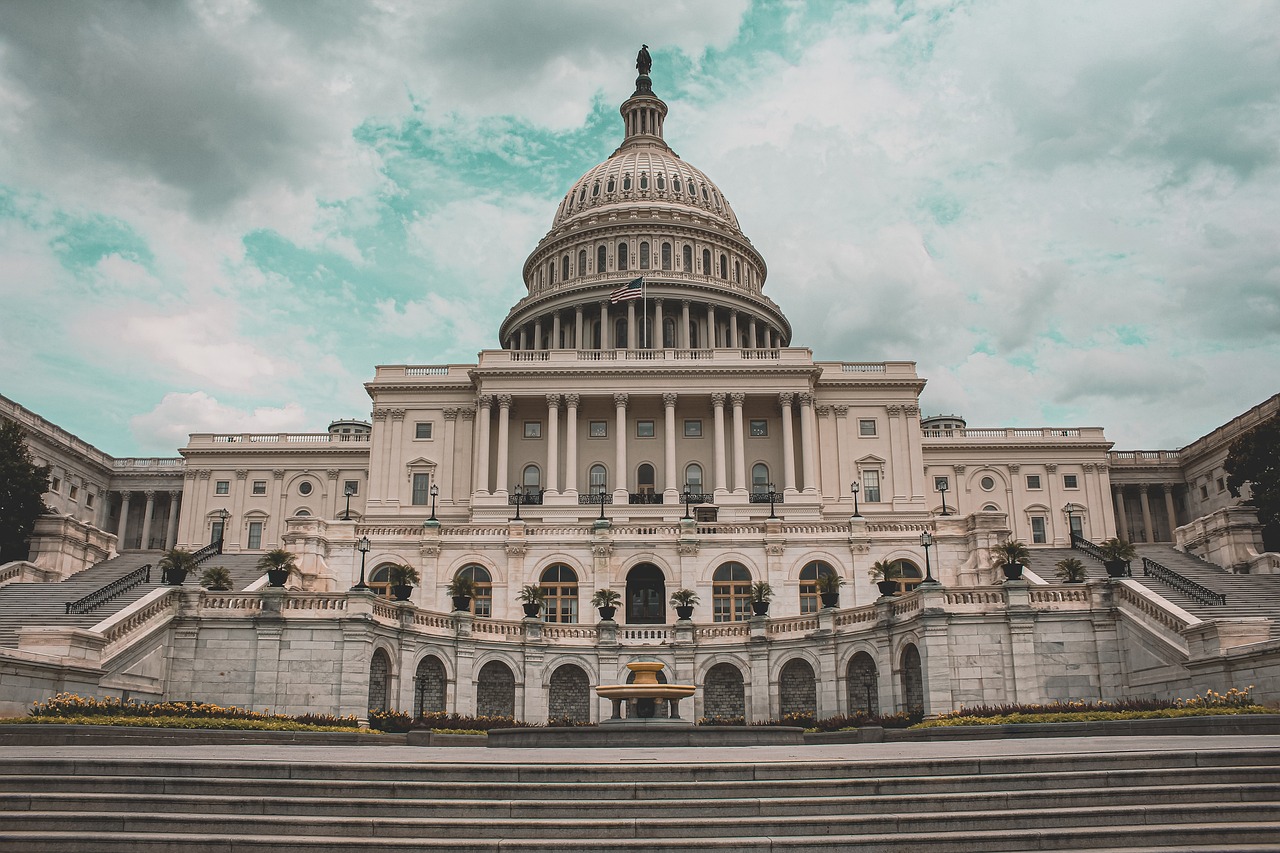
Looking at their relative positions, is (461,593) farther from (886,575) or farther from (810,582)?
(810,582)

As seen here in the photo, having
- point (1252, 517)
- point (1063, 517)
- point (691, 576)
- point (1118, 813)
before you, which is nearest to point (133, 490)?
point (691, 576)

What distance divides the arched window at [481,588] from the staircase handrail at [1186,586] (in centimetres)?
3197

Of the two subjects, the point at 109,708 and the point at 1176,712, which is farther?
the point at 109,708

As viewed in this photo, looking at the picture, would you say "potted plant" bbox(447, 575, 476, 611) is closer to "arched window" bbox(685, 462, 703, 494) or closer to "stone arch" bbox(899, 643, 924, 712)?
"stone arch" bbox(899, 643, 924, 712)

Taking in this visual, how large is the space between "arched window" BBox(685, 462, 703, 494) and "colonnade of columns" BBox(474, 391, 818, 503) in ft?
2.61

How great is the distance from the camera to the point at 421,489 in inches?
3445

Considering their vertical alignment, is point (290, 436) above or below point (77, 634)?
above

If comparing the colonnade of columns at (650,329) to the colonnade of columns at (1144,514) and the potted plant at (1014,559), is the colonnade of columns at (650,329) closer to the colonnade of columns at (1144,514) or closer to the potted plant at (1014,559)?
the colonnade of columns at (1144,514)

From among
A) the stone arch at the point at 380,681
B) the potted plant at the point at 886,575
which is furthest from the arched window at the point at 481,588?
the potted plant at the point at 886,575

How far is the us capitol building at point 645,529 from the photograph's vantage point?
3978 centimetres

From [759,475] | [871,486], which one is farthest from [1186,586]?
[759,475]

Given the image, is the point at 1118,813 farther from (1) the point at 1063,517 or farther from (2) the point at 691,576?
(1) the point at 1063,517

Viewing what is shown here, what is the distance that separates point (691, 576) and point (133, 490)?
72.0 m

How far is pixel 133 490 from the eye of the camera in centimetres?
10719
